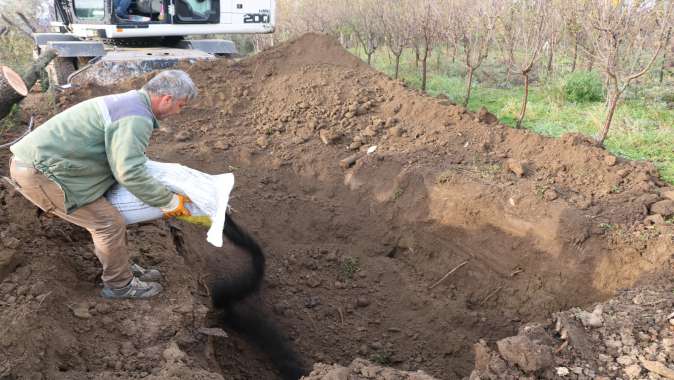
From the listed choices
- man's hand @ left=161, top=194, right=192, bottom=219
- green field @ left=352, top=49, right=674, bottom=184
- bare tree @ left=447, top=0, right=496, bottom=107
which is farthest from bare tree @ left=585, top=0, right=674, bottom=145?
man's hand @ left=161, top=194, right=192, bottom=219

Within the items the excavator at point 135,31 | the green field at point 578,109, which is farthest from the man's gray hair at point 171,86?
the excavator at point 135,31

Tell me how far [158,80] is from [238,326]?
216cm

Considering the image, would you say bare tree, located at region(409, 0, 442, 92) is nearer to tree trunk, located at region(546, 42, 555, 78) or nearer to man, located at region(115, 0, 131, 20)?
tree trunk, located at region(546, 42, 555, 78)

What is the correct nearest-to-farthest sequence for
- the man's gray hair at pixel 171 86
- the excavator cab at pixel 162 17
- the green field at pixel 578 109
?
1. the man's gray hair at pixel 171 86
2. the green field at pixel 578 109
3. the excavator cab at pixel 162 17

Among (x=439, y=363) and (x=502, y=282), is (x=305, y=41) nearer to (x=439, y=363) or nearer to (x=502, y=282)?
(x=502, y=282)

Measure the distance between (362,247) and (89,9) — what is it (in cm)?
697

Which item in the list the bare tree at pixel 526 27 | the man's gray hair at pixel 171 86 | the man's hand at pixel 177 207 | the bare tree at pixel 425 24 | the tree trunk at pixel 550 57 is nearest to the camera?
the man's gray hair at pixel 171 86

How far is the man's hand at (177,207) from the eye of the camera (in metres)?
3.12

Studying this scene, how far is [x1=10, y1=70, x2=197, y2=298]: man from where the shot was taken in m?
2.83

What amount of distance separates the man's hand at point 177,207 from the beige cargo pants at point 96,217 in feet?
1.10

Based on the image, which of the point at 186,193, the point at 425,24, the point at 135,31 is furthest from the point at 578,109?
the point at 135,31

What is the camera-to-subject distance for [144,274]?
3680mm

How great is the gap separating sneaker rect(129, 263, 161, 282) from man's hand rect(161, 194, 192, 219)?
70cm

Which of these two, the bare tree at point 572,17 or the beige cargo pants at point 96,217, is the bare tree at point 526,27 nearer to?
the bare tree at point 572,17
